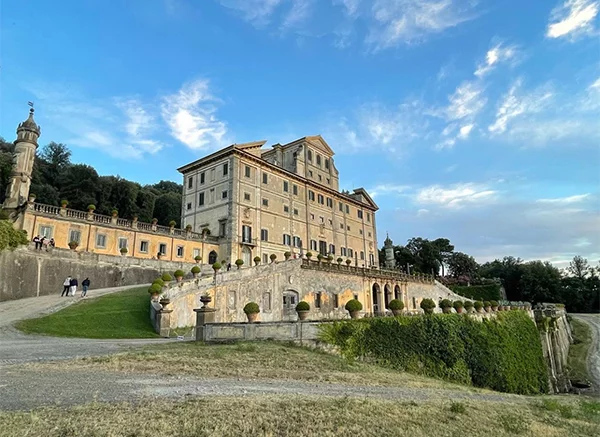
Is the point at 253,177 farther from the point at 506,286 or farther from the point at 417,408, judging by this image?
the point at 506,286

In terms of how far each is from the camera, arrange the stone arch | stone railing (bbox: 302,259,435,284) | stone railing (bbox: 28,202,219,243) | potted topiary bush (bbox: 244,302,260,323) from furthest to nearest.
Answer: the stone arch → stone railing (bbox: 302,259,435,284) → stone railing (bbox: 28,202,219,243) → potted topiary bush (bbox: 244,302,260,323)

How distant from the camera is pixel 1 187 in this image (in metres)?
48.7

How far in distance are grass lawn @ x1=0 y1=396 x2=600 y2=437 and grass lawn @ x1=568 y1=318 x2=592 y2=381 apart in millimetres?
29358

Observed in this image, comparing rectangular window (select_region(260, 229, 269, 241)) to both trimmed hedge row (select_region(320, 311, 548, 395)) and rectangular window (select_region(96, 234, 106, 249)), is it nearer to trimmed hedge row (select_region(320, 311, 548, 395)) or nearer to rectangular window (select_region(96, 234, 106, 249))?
rectangular window (select_region(96, 234, 106, 249))

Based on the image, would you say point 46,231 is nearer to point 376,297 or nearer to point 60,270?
point 60,270

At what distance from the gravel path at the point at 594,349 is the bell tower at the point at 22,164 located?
44.9m

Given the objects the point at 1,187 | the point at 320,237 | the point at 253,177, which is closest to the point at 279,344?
the point at 253,177

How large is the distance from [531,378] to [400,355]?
15102 mm

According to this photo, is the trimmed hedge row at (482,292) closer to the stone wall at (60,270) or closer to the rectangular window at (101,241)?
the stone wall at (60,270)

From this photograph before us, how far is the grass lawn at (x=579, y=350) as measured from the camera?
31678mm

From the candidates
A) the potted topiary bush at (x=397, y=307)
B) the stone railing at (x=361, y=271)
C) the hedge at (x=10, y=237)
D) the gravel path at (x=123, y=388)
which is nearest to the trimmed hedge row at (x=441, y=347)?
the potted topiary bush at (x=397, y=307)

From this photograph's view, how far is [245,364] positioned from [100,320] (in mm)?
11629

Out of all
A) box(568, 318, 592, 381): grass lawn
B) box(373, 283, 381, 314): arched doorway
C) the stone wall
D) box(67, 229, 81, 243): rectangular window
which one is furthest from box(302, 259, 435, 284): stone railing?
box(67, 229, 81, 243): rectangular window

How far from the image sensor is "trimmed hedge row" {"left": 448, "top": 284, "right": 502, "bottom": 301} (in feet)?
200
